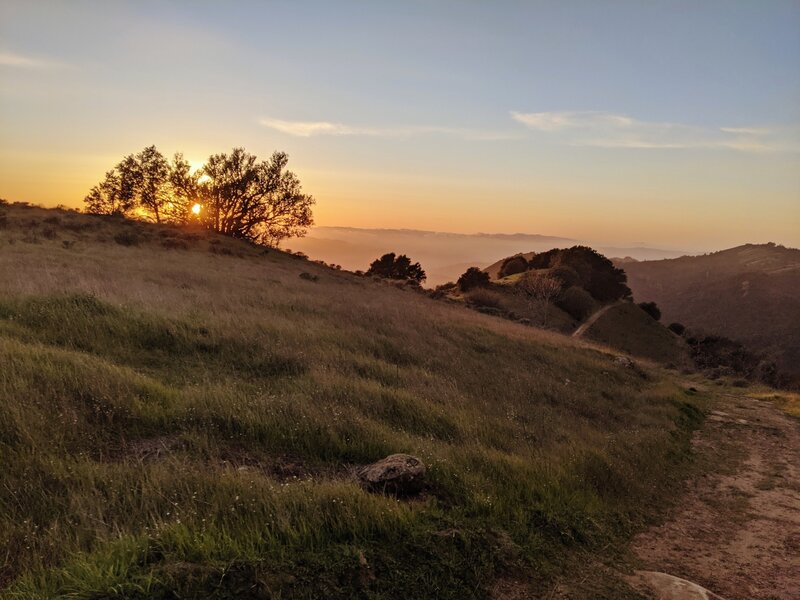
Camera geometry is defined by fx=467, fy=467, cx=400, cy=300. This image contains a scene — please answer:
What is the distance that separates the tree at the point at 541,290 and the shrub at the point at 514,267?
43.2 ft

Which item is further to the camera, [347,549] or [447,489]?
[447,489]

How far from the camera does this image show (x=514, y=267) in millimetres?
71188

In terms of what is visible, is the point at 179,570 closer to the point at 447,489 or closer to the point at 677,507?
the point at 447,489

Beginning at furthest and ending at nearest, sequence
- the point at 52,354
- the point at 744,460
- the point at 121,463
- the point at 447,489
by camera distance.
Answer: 1. the point at 744,460
2. the point at 52,354
3. the point at 447,489
4. the point at 121,463

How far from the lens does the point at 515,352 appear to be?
19.4m

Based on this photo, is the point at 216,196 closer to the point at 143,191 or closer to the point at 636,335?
the point at 143,191

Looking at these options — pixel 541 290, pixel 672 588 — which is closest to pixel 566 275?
pixel 541 290

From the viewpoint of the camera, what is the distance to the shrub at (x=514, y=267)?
232ft

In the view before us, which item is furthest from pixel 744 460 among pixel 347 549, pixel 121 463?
pixel 121 463

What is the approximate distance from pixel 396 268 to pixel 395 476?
6125 cm

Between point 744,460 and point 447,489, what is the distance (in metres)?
10.8

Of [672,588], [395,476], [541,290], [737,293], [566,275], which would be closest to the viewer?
[672,588]

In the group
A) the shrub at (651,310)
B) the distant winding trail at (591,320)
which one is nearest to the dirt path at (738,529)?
the distant winding trail at (591,320)

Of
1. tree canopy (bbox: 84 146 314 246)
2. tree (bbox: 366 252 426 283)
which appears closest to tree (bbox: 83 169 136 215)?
tree canopy (bbox: 84 146 314 246)
